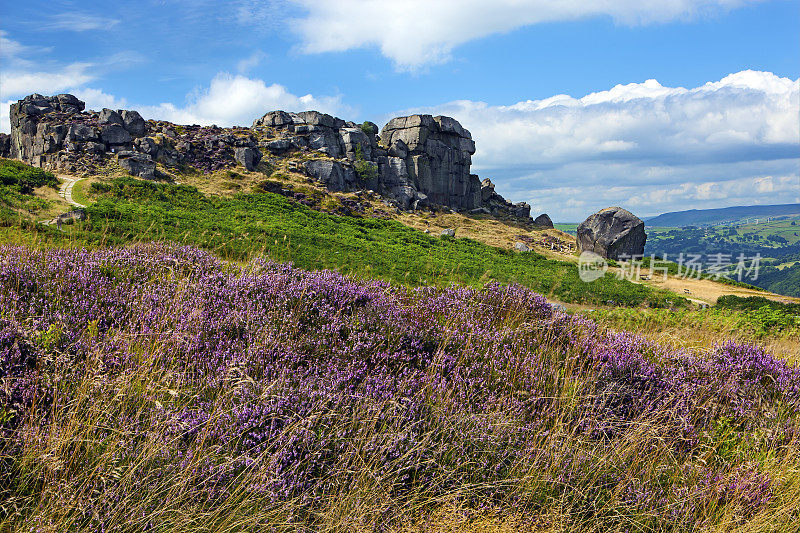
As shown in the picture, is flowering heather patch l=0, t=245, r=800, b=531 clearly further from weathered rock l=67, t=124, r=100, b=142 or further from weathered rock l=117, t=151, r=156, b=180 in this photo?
weathered rock l=67, t=124, r=100, b=142

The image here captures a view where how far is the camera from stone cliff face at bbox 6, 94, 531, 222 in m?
45.3

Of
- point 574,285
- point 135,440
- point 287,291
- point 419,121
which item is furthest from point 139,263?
point 419,121

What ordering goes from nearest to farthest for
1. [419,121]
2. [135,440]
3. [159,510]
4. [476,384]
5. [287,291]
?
1. [159,510]
2. [135,440]
3. [476,384]
4. [287,291]
5. [419,121]

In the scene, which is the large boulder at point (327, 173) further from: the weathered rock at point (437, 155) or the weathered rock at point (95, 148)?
the weathered rock at point (95, 148)

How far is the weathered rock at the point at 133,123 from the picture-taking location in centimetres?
5006

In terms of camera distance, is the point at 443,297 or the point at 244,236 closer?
the point at 443,297

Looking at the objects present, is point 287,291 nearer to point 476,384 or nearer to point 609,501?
point 476,384

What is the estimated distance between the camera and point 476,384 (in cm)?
389

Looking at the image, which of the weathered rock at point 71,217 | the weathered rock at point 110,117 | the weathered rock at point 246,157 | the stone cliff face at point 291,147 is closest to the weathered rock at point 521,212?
the stone cliff face at point 291,147

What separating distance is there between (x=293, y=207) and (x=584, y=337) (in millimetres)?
34928

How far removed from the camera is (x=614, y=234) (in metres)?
44.4

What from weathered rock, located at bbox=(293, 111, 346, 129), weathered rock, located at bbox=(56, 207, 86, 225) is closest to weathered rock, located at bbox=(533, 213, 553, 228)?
weathered rock, located at bbox=(293, 111, 346, 129)

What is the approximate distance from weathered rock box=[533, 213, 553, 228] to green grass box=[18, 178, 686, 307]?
42.4 meters

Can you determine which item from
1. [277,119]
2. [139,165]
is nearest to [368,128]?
[277,119]
